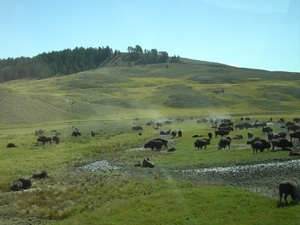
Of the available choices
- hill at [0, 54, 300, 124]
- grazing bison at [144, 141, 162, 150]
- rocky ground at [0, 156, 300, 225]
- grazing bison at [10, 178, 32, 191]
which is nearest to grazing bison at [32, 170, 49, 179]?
grazing bison at [10, 178, 32, 191]

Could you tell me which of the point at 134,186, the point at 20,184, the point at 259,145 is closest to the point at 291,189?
the point at 134,186

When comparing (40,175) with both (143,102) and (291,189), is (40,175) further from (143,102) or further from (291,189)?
(143,102)

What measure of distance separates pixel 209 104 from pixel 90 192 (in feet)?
311

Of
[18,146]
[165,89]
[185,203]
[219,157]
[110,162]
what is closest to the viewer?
[185,203]

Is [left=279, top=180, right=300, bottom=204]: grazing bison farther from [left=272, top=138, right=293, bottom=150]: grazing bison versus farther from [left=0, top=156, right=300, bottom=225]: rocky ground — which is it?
[left=272, top=138, right=293, bottom=150]: grazing bison

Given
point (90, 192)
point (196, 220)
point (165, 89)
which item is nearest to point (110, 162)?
point (90, 192)

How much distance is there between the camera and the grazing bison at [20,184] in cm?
2427

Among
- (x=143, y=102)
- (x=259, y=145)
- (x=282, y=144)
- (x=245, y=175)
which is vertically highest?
(x=143, y=102)

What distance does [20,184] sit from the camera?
2462 cm

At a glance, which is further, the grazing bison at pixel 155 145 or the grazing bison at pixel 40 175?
the grazing bison at pixel 155 145

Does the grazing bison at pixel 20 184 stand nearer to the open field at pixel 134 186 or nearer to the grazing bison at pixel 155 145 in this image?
the open field at pixel 134 186

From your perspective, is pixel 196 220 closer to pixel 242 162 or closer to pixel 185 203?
pixel 185 203

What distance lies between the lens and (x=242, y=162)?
30.0 metres

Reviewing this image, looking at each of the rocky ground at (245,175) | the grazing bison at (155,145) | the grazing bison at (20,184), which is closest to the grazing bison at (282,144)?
the rocky ground at (245,175)
